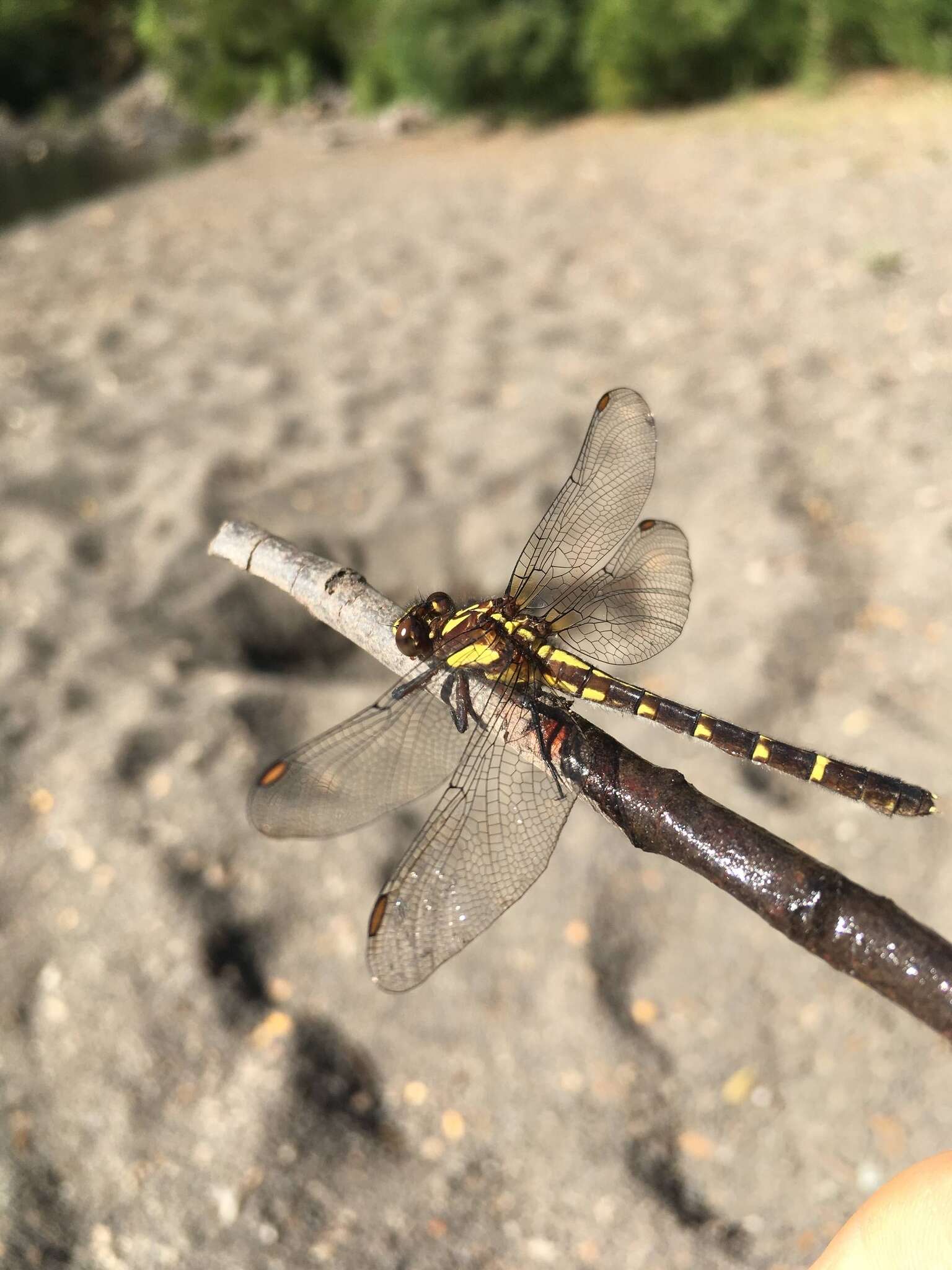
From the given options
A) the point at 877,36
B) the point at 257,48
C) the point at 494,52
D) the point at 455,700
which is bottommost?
the point at 257,48

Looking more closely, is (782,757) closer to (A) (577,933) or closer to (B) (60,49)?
(A) (577,933)

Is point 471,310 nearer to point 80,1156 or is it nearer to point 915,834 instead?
point 915,834

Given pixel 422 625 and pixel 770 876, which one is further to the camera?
pixel 422 625

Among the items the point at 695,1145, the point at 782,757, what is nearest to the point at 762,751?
the point at 782,757

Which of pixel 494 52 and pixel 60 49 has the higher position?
pixel 494 52

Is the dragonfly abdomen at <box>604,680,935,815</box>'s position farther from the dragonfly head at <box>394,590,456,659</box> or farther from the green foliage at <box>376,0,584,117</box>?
the green foliage at <box>376,0,584,117</box>

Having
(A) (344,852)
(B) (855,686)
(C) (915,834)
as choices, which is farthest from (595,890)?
(B) (855,686)
